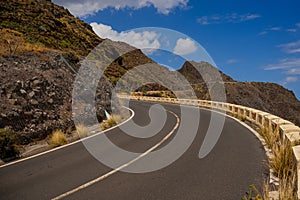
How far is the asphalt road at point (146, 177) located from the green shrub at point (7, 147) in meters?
1.22

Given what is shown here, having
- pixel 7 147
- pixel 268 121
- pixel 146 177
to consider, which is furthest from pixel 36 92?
pixel 268 121

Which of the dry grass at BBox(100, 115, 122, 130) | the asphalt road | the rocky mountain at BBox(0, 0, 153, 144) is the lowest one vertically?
the asphalt road

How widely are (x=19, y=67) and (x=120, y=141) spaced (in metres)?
8.29

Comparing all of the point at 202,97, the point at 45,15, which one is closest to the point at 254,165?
the point at 202,97

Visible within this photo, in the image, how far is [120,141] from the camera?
12.1m

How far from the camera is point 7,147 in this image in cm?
1073

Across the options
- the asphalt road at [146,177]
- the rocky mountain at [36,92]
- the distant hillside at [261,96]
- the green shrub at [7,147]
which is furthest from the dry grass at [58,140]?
the distant hillside at [261,96]

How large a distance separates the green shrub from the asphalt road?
47.9 inches

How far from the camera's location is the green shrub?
35.1 feet

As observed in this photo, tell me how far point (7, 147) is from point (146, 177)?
6121 millimetres

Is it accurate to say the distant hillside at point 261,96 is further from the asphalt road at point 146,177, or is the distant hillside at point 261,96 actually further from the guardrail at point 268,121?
the asphalt road at point 146,177

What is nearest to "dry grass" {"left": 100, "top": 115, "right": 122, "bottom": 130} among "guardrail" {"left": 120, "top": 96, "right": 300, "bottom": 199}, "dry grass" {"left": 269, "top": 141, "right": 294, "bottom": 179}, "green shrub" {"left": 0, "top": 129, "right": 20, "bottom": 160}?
"green shrub" {"left": 0, "top": 129, "right": 20, "bottom": 160}

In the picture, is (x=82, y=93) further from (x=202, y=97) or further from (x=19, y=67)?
(x=202, y=97)

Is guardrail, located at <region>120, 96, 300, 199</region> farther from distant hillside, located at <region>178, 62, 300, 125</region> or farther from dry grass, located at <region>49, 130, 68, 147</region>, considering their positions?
distant hillside, located at <region>178, 62, 300, 125</region>
